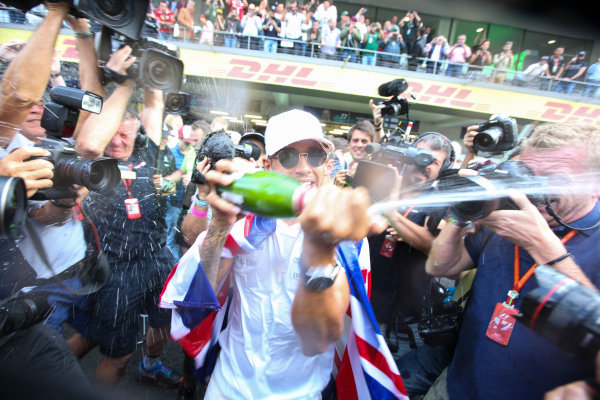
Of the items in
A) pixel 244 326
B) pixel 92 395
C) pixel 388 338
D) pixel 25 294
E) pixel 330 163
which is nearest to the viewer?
pixel 92 395

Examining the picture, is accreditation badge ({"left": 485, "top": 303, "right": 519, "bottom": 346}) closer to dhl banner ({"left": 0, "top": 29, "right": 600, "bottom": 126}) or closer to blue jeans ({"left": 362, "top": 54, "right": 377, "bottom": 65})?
dhl banner ({"left": 0, "top": 29, "right": 600, "bottom": 126})

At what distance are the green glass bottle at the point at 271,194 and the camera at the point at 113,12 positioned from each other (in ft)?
4.45

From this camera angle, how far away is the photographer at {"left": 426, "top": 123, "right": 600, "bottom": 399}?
126 cm

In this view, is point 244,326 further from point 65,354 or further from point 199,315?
point 65,354

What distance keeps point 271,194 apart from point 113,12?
1.63m

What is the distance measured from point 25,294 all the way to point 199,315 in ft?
3.67

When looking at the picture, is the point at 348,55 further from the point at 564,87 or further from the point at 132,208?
the point at 132,208

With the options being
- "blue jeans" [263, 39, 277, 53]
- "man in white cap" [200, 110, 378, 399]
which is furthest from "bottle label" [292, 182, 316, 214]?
"blue jeans" [263, 39, 277, 53]

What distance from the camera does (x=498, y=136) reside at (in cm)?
203

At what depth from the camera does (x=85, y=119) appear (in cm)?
192

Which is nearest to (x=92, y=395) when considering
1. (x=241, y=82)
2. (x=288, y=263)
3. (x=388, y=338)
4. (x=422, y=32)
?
(x=288, y=263)

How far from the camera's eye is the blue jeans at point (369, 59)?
11.5 metres

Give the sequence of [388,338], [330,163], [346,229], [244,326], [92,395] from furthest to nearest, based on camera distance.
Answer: [388,338]
[330,163]
[244,326]
[346,229]
[92,395]

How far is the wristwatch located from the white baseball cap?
2.47 feet
